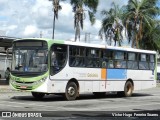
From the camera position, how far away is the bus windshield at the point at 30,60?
20.7 meters

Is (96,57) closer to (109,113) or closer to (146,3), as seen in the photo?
(109,113)

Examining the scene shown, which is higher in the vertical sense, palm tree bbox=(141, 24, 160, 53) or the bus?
palm tree bbox=(141, 24, 160, 53)

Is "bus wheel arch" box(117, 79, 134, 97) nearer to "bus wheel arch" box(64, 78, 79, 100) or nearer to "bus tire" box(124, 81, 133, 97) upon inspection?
"bus tire" box(124, 81, 133, 97)

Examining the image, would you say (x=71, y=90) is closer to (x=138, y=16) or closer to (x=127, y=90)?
(x=127, y=90)

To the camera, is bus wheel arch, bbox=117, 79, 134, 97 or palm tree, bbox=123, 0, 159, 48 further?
palm tree, bbox=123, 0, 159, 48

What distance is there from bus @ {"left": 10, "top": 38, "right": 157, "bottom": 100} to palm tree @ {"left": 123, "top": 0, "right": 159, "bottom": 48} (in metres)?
19.4

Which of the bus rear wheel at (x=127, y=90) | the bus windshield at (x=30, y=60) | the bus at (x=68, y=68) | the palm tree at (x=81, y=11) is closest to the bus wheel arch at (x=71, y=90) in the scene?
the bus at (x=68, y=68)

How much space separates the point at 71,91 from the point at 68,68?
1.22 m

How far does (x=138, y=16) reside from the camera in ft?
151

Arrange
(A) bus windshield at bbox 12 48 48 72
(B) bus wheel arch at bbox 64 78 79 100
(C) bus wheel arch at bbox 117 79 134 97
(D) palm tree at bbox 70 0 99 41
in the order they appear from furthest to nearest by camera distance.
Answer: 1. (D) palm tree at bbox 70 0 99 41
2. (C) bus wheel arch at bbox 117 79 134 97
3. (B) bus wheel arch at bbox 64 78 79 100
4. (A) bus windshield at bbox 12 48 48 72

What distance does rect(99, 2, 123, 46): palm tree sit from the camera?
48281 mm

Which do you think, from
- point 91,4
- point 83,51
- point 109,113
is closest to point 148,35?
point 91,4

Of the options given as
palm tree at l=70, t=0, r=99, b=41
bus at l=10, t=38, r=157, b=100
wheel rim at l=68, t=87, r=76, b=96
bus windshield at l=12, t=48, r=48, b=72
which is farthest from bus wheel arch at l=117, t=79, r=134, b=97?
palm tree at l=70, t=0, r=99, b=41

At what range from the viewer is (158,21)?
46.2 meters
